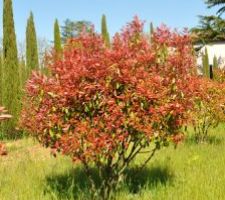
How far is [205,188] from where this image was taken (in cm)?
735

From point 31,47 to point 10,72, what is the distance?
576 cm

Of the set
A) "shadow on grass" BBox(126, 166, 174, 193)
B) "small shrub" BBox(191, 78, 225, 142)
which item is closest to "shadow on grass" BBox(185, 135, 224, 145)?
"small shrub" BBox(191, 78, 225, 142)

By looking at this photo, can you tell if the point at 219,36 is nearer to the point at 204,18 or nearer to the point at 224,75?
the point at 204,18

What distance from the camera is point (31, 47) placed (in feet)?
88.1

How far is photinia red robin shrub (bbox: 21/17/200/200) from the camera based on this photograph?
612 centimetres

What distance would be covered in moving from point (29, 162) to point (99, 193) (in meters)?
4.40

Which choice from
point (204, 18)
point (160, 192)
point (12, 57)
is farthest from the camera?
point (204, 18)

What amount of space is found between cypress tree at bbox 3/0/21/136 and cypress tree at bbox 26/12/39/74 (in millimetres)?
4714

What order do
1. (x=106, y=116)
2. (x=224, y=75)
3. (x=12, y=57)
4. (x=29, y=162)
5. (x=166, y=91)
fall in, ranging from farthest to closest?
(x=12, y=57) → (x=224, y=75) → (x=29, y=162) → (x=166, y=91) → (x=106, y=116)

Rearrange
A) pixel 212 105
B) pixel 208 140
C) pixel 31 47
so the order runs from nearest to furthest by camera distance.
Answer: pixel 212 105 < pixel 208 140 < pixel 31 47

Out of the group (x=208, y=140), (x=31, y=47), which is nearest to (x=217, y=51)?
(x=31, y=47)

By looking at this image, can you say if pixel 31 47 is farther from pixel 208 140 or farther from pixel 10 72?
pixel 208 140

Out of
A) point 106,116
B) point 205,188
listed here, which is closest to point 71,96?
point 106,116

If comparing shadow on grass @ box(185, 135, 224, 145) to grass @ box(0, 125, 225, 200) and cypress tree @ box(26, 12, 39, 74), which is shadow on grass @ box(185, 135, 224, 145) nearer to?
grass @ box(0, 125, 225, 200)
